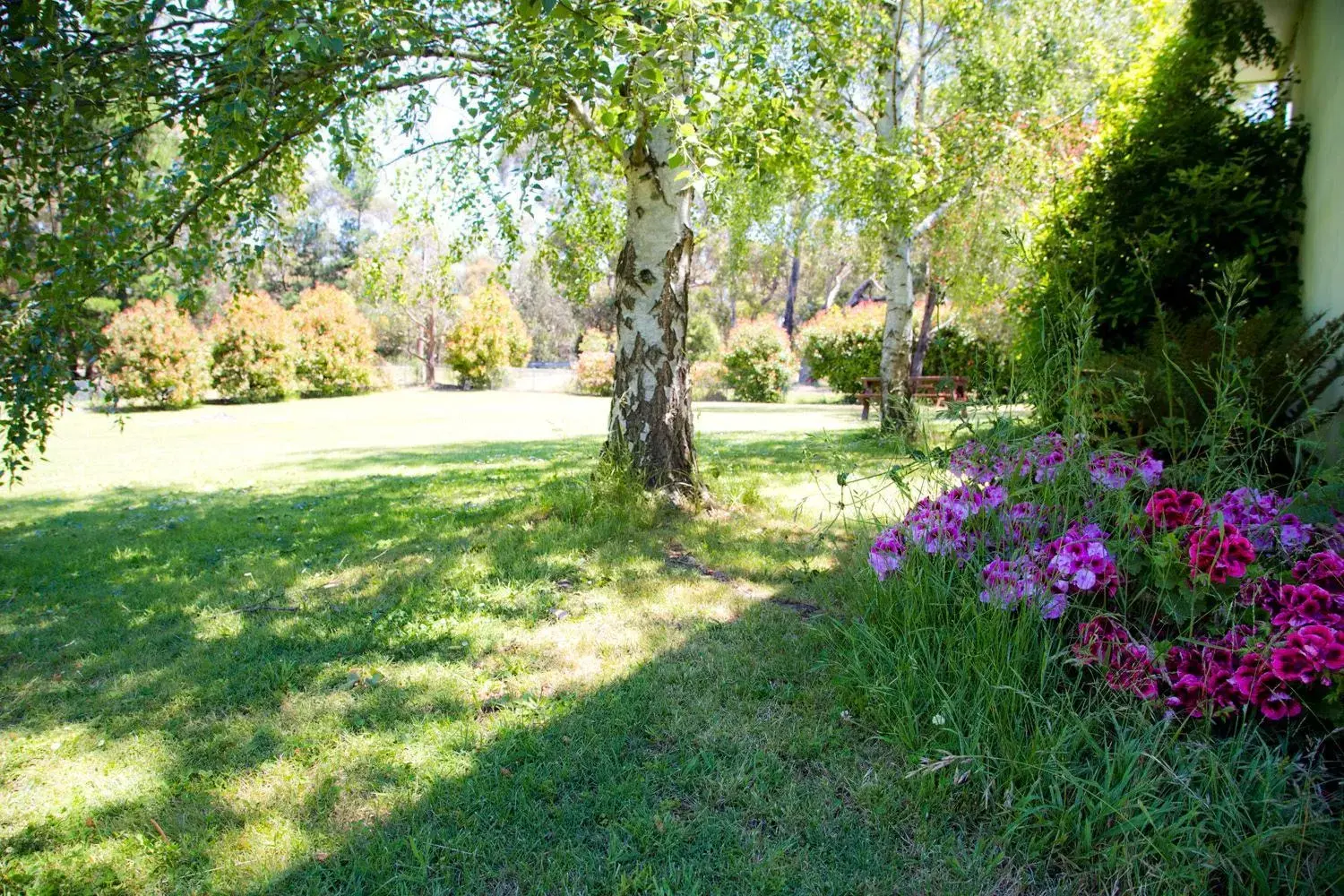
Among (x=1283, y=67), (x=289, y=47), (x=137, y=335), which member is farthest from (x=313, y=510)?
(x=137, y=335)

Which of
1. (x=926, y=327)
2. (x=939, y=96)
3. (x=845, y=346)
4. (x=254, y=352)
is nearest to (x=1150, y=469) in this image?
(x=939, y=96)

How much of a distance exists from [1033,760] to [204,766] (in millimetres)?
2640

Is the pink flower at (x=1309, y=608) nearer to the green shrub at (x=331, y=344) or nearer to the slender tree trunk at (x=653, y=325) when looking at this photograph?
the slender tree trunk at (x=653, y=325)

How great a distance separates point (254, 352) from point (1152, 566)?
72.8 feet

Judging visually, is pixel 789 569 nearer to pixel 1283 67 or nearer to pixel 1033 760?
pixel 1033 760

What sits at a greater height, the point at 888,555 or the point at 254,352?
the point at 254,352

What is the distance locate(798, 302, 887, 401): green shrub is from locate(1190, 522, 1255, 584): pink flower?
1944 centimetres

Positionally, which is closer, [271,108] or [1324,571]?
[1324,571]

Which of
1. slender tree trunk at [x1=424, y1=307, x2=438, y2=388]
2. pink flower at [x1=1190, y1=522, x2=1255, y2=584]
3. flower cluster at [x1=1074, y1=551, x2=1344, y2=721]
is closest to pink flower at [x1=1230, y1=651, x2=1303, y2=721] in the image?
flower cluster at [x1=1074, y1=551, x2=1344, y2=721]

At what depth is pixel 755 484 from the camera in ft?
20.7

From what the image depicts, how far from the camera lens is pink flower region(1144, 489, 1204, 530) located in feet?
7.94

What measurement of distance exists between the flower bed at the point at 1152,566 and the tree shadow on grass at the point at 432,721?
797 millimetres

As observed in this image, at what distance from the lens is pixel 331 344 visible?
72.3 feet

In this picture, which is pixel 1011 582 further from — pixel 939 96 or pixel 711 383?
pixel 711 383
